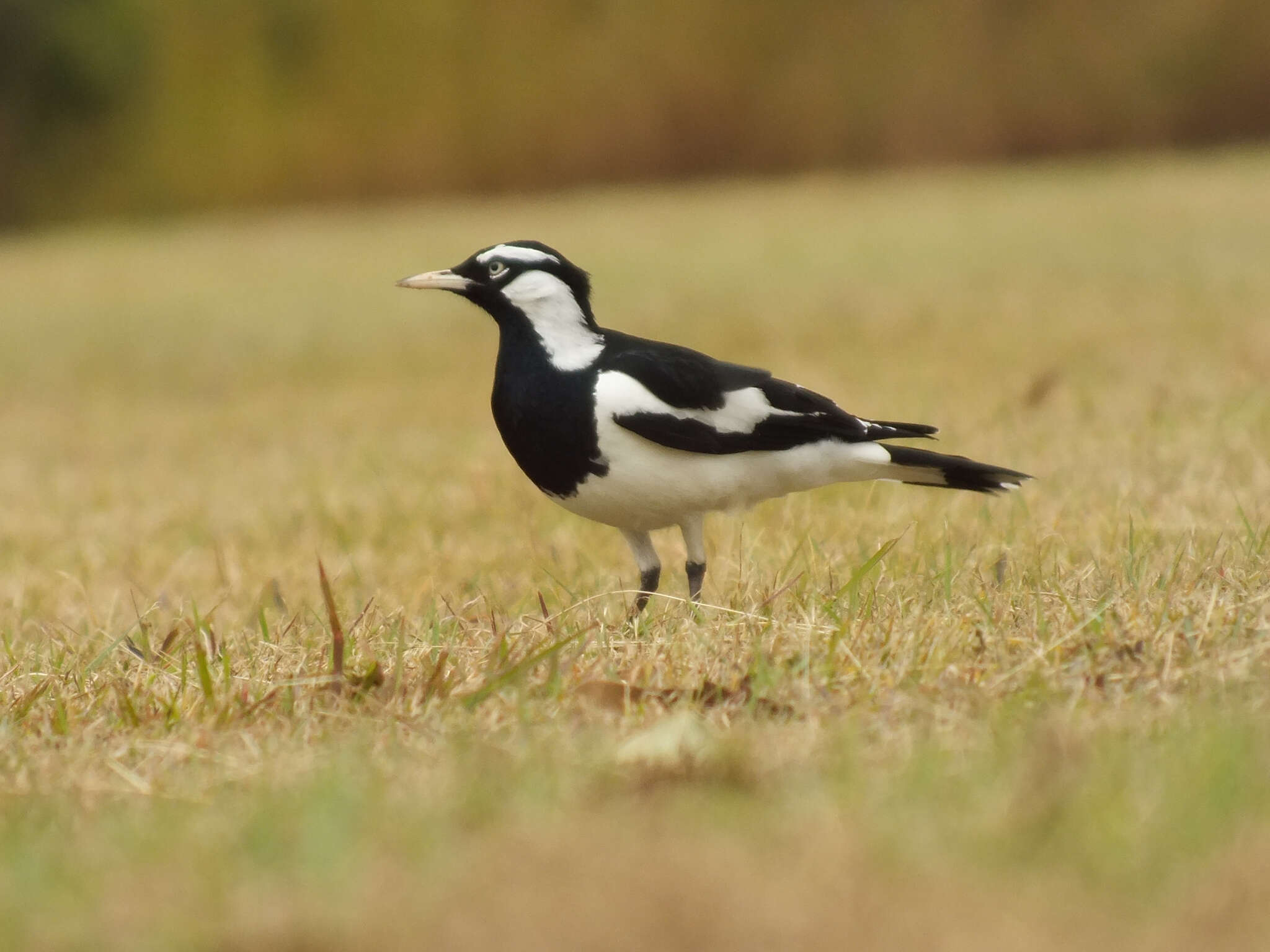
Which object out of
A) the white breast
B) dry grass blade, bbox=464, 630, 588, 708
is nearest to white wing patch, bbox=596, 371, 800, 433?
the white breast

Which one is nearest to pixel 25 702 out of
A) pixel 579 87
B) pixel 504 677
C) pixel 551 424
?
pixel 504 677

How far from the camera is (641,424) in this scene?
3260 millimetres

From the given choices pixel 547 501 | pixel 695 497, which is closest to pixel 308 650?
pixel 695 497

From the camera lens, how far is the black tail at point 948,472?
3.60 m

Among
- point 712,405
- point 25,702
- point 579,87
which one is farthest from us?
point 579,87

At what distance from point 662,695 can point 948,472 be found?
1.22 metres

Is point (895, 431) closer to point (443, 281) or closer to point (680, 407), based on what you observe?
point (680, 407)

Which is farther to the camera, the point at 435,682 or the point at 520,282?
the point at 520,282

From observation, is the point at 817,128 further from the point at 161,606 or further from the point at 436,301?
the point at 161,606

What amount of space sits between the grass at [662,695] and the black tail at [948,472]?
0.62ft

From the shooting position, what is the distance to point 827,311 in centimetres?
1075

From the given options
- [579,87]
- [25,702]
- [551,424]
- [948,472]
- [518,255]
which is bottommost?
[25,702]

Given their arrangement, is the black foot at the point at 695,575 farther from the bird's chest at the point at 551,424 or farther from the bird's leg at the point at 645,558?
the bird's chest at the point at 551,424

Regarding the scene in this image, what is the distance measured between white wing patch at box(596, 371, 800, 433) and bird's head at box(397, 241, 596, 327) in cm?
25
